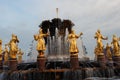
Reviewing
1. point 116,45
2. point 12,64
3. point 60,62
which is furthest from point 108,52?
point 12,64

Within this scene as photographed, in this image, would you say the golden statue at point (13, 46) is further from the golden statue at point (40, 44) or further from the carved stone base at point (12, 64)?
the golden statue at point (40, 44)

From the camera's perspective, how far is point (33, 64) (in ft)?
79.2

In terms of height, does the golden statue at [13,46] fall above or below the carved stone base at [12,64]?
above

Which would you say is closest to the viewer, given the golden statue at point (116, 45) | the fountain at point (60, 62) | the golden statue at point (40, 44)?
the fountain at point (60, 62)

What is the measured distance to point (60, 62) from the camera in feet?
74.6

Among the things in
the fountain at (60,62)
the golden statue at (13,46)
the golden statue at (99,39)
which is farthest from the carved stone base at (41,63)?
the golden statue at (99,39)

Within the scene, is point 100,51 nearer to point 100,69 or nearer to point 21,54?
point 100,69

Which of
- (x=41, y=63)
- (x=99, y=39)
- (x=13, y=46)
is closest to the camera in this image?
(x=41, y=63)

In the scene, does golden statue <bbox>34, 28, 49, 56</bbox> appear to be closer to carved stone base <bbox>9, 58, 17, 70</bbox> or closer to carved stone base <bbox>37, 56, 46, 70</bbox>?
carved stone base <bbox>37, 56, 46, 70</bbox>

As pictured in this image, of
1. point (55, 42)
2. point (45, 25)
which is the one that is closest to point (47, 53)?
point (55, 42)

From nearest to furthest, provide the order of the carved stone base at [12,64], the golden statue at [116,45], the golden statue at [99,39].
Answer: the carved stone base at [12,64]
the golden statue at [99,39]
the golden statue at [116,45]

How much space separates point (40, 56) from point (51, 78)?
2706mm

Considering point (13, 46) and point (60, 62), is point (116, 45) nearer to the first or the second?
point (60, 62)

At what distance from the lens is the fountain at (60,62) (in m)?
20.3
